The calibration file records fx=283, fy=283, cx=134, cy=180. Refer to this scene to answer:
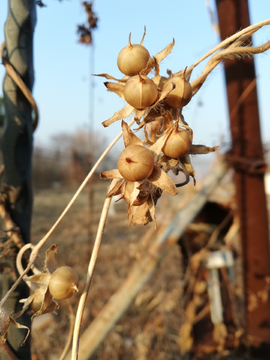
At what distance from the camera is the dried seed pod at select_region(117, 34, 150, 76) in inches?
11.2

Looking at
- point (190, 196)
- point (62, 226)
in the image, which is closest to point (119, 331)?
point (190, 196)

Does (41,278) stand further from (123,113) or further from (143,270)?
(143,270)

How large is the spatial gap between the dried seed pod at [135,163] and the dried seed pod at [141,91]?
0.15ft

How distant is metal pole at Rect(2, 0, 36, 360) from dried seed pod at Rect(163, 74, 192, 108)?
0.85ft

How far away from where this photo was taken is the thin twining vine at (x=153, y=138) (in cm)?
26

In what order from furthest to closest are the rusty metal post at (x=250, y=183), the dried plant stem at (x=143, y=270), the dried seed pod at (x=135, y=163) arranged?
1. the rusty metal post at (x=250, y=183)
2. the dried plant stem at (x=143, y=270)
3. the dried seed pod at (x=135, y=163)

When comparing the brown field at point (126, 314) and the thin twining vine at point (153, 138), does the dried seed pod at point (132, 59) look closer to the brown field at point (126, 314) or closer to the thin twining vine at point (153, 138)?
the thin twining vine at point (153, 138)

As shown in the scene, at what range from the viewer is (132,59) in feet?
0.93

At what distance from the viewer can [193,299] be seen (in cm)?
146

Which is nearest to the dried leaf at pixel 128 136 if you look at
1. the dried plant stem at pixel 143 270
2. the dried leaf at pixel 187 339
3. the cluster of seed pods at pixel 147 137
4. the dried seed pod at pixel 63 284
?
the cluster of seed pods at pixel 147 137

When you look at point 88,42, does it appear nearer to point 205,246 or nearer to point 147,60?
point 147,60

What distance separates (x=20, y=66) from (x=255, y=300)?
4.34ft

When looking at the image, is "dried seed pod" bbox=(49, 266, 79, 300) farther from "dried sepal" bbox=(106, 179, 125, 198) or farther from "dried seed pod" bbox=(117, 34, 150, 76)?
"dried seed pod" bbox=(117, 34, 150, 76)

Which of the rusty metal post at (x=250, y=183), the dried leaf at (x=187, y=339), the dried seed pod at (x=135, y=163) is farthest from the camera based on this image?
the dried leaf at (x=187, y=339)
